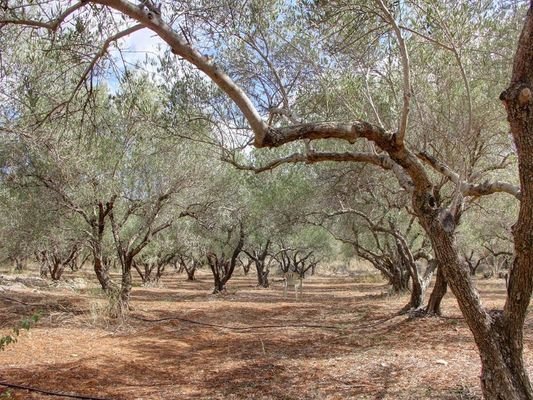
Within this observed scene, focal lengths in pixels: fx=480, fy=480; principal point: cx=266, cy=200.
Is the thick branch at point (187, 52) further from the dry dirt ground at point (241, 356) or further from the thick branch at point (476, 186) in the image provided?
the thick branch at point (476, 186)

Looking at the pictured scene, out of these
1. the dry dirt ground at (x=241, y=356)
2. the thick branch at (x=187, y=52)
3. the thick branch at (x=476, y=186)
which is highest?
the thick branch at (x=187, y=52)

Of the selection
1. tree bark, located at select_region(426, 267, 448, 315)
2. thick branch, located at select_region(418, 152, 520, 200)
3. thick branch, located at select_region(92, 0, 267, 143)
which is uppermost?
thick branch, located at select_region(92, 0, 267, 143)

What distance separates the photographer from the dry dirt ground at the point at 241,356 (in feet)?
19.4

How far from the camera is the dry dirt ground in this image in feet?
19.4

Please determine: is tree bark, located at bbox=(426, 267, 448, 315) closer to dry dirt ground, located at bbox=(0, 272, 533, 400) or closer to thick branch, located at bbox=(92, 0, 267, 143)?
dry dirt ground, located at bbox=(0, 272, 533, 400)

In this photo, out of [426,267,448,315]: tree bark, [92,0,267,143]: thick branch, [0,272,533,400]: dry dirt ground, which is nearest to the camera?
[92,0,267,143]: thick branch

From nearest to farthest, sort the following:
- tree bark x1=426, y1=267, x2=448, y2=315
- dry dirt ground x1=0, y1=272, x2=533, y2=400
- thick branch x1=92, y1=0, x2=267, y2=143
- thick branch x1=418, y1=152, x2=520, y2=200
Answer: thick branch x1=92, y1=0, x2=267, y2=143
thick branch x1=418, y1=152, x2=520, y2=200
dry dirt ground x1=0, y1=272, x2=533, y2=400
tree bark x1=426, y1=267, x2=448, y2=315

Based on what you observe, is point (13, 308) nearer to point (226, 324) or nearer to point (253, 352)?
point (226, 324)

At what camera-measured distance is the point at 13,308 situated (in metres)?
13.2

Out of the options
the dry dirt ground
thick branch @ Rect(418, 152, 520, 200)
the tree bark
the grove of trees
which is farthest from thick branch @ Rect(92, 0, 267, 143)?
the tree bark

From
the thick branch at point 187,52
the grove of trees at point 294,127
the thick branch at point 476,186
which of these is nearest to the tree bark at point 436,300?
the grove of trees at point 294,127

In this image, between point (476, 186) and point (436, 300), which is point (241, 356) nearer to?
point (476, 186)

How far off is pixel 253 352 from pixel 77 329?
15.1 feet

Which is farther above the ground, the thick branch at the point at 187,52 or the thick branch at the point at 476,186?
the thick branch at the point at 187,52
